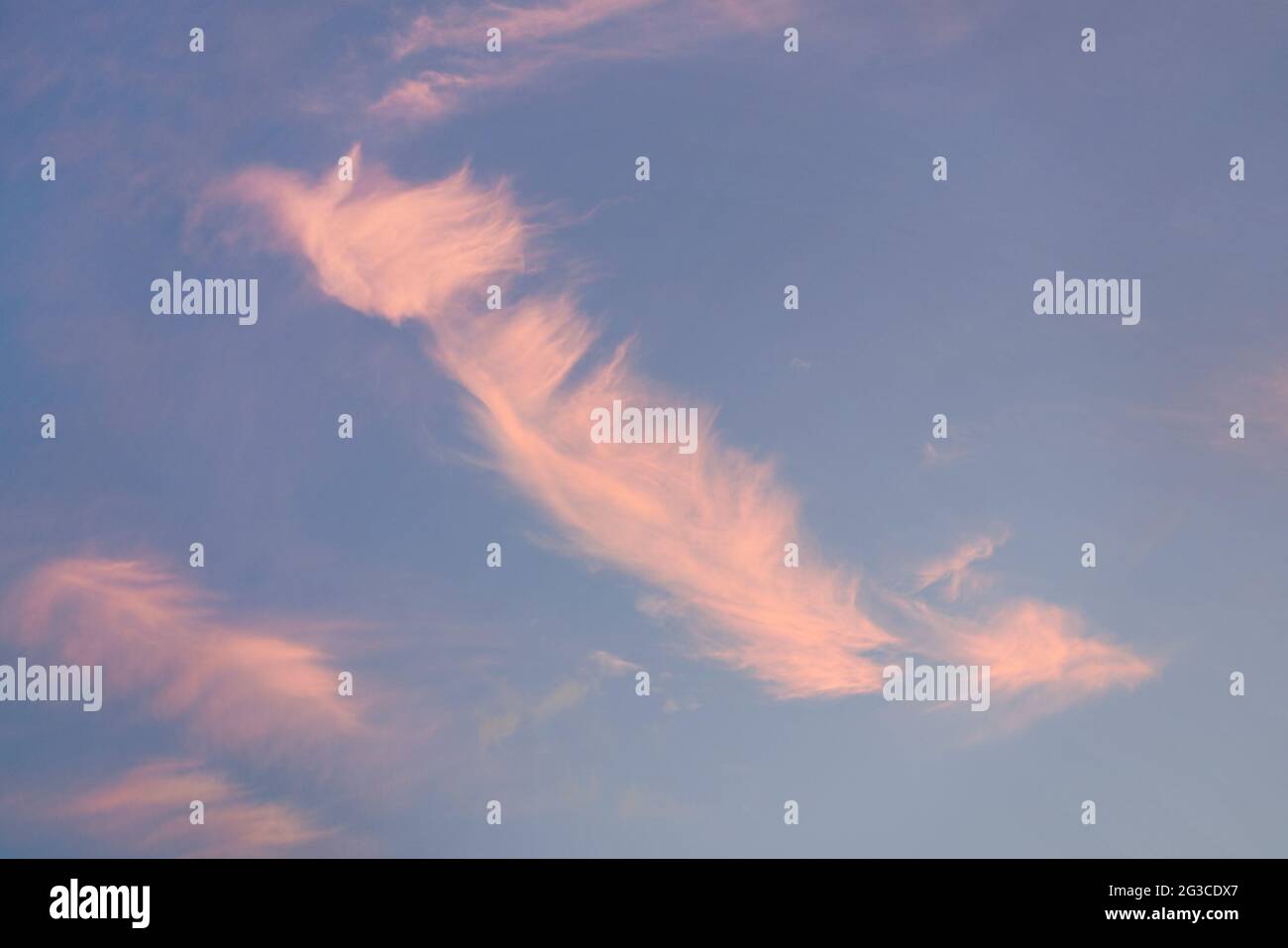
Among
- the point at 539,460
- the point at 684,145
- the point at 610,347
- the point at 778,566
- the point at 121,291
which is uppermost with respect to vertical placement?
the point at 684,145

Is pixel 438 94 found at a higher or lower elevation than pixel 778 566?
higher

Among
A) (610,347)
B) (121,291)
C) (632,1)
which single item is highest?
(632,1)

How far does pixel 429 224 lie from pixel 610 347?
1517 millimetres

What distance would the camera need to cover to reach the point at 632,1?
7.96 m
